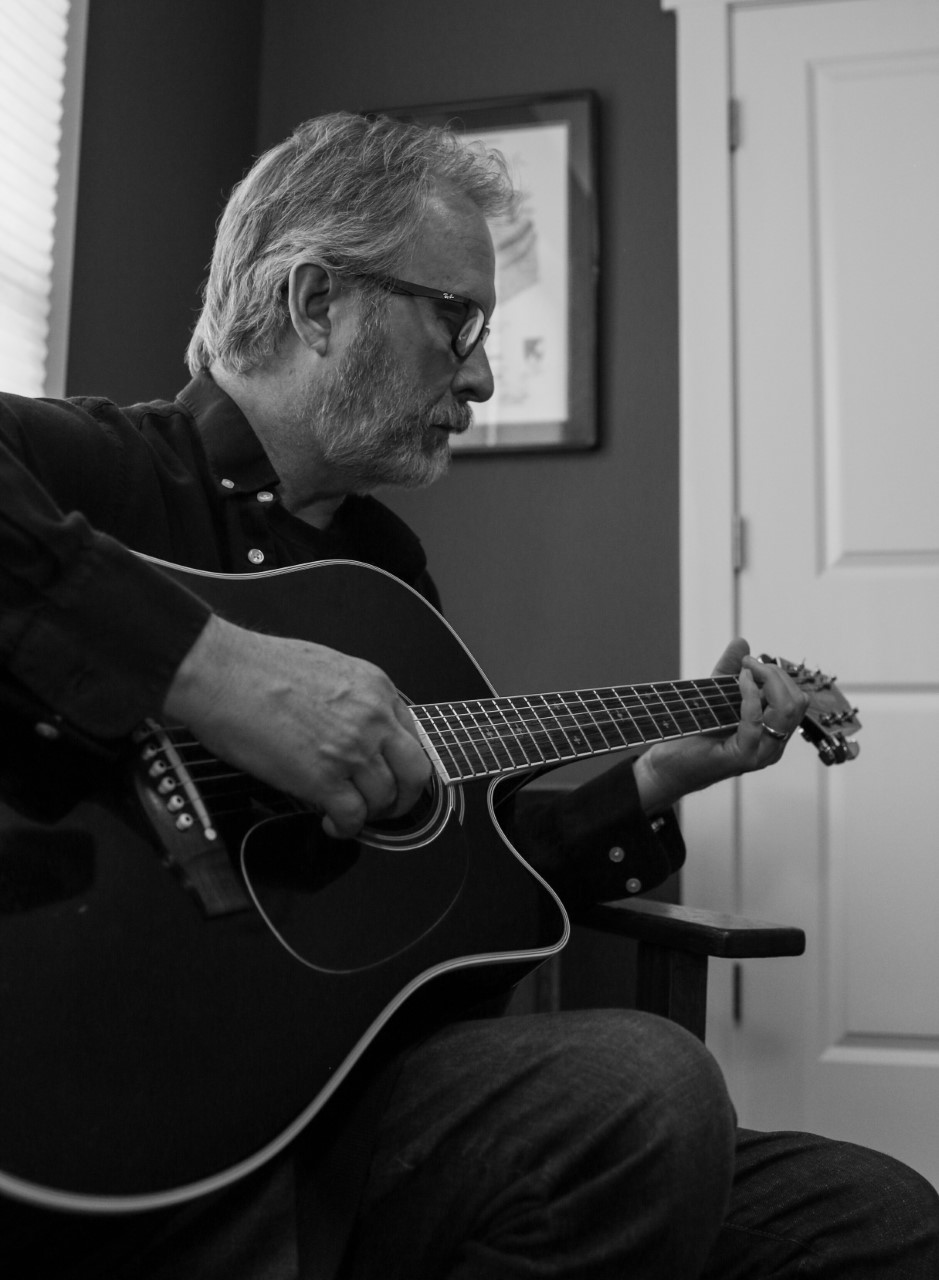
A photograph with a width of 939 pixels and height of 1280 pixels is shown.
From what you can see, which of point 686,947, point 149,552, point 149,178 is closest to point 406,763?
point 149,552

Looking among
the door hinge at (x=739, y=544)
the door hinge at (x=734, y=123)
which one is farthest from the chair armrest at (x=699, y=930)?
the door hinge at (x=734, y=123)

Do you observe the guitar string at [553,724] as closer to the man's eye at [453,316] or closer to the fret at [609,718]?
the fret at [609,718]

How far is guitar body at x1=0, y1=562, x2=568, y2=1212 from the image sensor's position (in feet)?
2.57

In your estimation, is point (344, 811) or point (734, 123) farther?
point (734, 123)

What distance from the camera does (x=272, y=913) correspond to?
924 millimetres

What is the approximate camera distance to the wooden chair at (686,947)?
1287 millimetres

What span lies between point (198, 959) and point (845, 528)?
5.60 ft

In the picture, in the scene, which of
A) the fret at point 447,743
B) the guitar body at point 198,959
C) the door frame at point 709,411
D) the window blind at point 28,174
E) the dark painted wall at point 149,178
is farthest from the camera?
the door frame at point 709,411

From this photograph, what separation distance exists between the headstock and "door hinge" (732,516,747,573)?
0.71m

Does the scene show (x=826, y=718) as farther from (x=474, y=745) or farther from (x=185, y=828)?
(x=185, y=828)

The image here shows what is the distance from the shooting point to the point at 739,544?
2277 mm

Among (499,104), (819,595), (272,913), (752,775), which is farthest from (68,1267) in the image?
(499,104)

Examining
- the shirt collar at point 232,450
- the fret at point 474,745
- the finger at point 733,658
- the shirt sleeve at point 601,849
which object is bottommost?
the shirt sleeve at point 601,849

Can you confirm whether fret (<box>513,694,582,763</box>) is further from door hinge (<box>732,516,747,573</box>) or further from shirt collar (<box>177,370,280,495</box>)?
door hinge (<box>732,516,747,573</box>)
